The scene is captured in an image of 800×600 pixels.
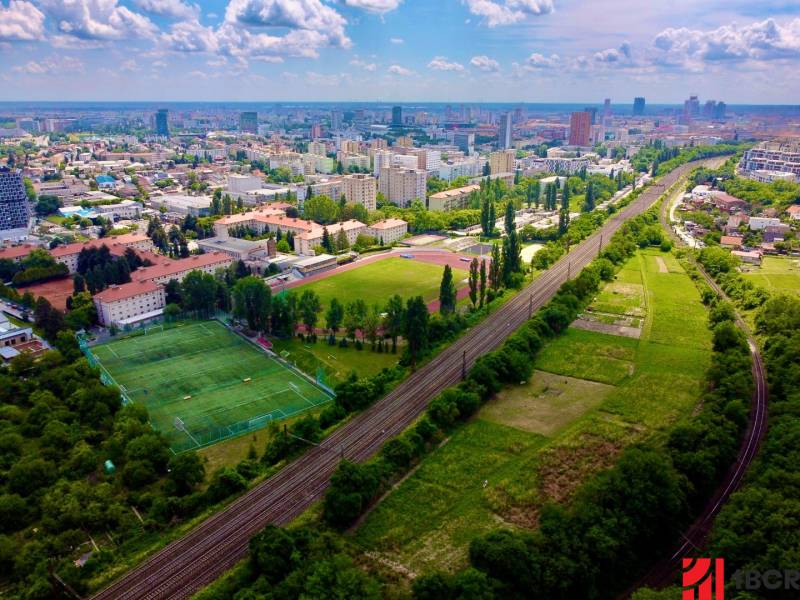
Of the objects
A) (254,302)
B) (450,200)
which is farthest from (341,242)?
(450,200)

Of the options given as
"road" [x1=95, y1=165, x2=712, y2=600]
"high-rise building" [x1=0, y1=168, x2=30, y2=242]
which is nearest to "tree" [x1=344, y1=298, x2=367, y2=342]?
"road" [x1=95, y1=165, x2=712, y2=600]

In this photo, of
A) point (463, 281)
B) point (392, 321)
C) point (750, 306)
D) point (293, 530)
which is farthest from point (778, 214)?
point (293, 530)

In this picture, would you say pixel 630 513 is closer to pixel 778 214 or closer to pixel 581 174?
pixel 778 214

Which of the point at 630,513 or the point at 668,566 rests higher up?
the point at 630,513

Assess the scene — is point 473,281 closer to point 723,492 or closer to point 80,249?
point 723,492

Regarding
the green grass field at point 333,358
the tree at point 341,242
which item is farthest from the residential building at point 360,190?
the green grass field at point 333,358

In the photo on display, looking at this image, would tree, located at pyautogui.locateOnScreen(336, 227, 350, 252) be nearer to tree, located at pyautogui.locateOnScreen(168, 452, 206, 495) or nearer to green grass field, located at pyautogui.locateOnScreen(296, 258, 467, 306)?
green grass field, located at pyautogui.locateOnScreen(296, 258, 467, 306)

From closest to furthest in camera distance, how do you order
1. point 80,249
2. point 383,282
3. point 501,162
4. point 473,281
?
1. point 473,281
2. point 383,282
3. point 80,249
4. point 501,162

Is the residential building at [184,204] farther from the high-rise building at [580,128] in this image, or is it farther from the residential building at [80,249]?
the high-rise building at [580,128]
